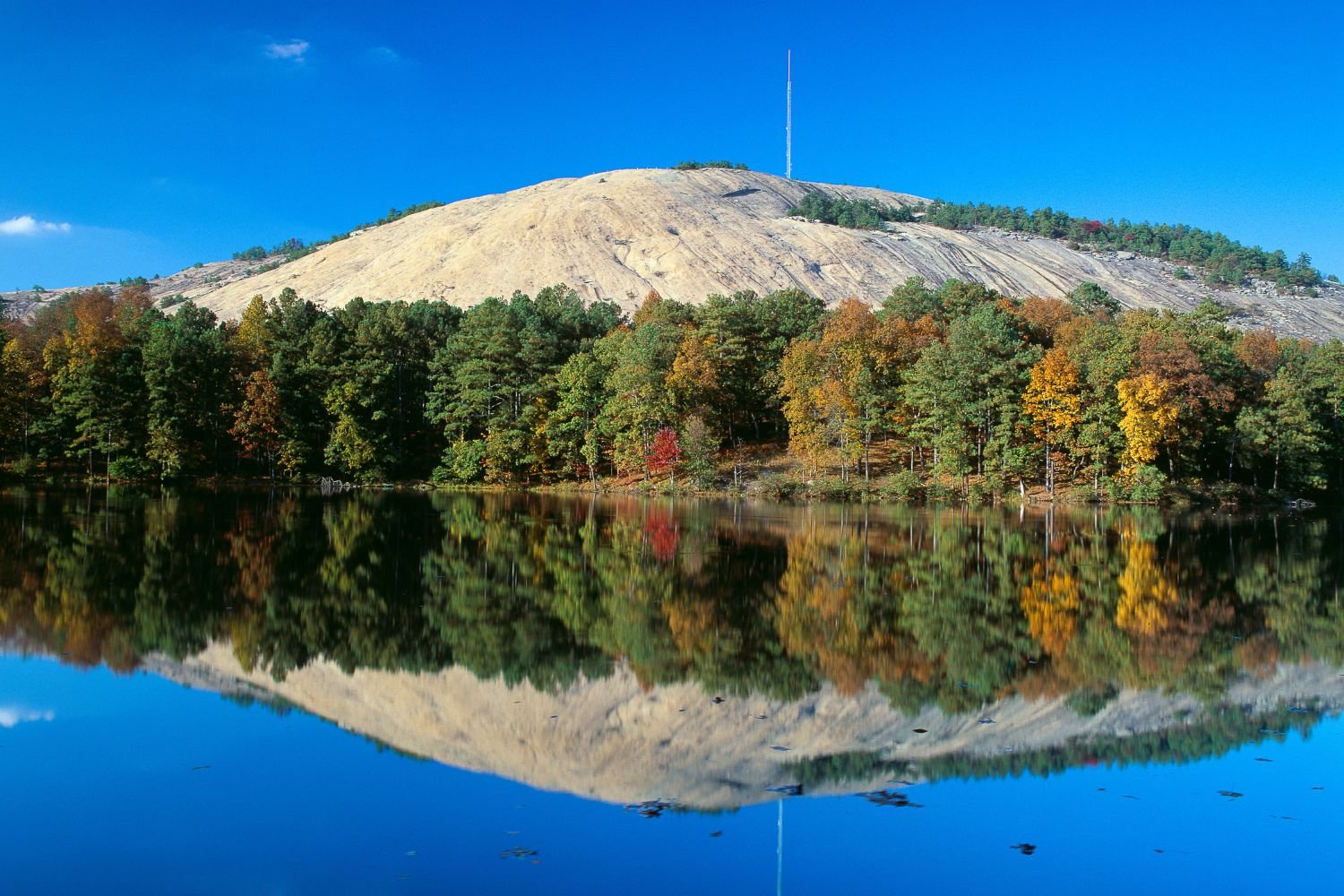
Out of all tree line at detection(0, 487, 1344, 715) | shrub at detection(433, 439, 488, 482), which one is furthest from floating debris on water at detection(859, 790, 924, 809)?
shrub at detection(433, 439, 488, 482)

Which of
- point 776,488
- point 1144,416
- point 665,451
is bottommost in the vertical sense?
point 776,488

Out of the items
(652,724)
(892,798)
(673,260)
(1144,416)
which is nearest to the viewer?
(892,798)

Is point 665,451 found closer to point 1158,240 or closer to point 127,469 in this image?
point 127,469

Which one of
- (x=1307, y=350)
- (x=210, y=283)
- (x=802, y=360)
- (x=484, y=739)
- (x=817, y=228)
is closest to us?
(x=484, y=739)

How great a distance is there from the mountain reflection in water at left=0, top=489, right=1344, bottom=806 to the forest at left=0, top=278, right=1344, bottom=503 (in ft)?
88.7

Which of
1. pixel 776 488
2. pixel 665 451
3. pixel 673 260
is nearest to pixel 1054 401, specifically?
pixel 776 488

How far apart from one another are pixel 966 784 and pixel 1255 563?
72.0 feet

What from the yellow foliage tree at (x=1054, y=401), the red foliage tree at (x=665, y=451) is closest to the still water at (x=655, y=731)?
the yellow foliage tree at (x=1054, y=401)

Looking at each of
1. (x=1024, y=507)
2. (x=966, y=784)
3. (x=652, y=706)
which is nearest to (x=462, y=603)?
(x=652, y=706)

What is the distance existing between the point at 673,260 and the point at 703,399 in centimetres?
6306

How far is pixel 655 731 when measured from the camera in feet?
33.7

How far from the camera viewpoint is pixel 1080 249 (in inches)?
6048

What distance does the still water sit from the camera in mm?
7414

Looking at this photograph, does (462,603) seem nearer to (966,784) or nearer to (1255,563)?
(966,784)
